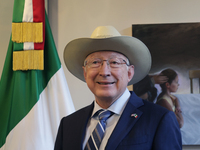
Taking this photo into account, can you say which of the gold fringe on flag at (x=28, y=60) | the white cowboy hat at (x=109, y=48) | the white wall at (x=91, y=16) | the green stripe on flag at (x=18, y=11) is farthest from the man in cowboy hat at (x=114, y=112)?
the white wall at (x=91, y=16)

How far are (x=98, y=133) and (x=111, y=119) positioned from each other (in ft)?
0.31

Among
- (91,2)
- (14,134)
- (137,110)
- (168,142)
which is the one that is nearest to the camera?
(168,142)

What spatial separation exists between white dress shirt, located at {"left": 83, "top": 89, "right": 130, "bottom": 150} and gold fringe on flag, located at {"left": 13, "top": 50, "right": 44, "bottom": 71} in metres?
0.89

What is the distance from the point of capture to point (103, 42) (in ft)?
4.05

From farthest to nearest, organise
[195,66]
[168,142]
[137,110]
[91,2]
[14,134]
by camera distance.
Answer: [91,2]
[195,66]
[14,134]
[137,110]
[168,142]

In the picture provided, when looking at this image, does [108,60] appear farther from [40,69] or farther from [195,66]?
[195,66]

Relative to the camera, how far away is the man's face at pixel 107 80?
1162 mm

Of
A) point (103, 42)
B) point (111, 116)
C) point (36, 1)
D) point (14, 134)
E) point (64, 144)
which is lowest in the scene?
point (14, 134)

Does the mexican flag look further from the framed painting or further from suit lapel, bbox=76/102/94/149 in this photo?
the framed painting

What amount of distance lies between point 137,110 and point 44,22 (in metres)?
1.29

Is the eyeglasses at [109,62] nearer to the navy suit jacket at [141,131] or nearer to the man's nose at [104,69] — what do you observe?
the man's nose at [104,69]

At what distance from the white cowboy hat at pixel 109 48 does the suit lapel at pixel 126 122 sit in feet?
0.86

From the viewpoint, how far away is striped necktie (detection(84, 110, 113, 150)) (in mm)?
1125

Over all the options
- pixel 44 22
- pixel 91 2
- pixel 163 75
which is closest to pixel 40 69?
pixel 44 22
